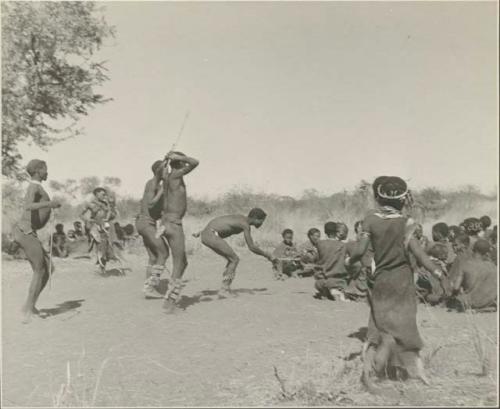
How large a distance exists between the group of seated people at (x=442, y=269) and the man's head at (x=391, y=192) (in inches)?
76.1

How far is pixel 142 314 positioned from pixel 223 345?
5.79 ft

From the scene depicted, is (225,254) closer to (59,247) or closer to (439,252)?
(439,252)

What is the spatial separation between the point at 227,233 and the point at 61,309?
233 cm

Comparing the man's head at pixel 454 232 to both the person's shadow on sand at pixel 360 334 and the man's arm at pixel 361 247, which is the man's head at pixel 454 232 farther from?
the man's arm at pixel 361 247

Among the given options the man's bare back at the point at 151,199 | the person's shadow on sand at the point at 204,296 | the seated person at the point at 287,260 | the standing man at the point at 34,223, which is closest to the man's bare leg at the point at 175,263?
the person's shadow on sand at the point at 204,296

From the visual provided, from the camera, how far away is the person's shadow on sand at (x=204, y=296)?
26.3 feet

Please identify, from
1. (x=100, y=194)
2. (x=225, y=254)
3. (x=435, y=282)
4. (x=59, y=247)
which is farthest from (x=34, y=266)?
(x=59, y=247)

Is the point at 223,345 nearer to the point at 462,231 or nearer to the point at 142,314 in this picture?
the point at 142,314

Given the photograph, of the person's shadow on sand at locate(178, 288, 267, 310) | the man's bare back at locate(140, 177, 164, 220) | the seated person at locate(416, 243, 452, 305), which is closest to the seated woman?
the seated person at locate(416, 243, 452, 305)

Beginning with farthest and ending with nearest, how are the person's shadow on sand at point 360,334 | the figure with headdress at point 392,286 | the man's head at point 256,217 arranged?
the man's head at point 256,217 → the person's shadow on sand at point 360,334 → the figure with headdress at point 392,286

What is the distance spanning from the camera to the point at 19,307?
27.1ft

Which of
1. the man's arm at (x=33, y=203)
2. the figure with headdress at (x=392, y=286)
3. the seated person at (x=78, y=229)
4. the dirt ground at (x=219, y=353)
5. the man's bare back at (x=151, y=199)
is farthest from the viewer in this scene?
the seated person at (x=78, y=229)

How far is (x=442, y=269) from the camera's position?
7.88m

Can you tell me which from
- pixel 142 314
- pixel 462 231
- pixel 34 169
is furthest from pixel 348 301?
pixel 34 169
